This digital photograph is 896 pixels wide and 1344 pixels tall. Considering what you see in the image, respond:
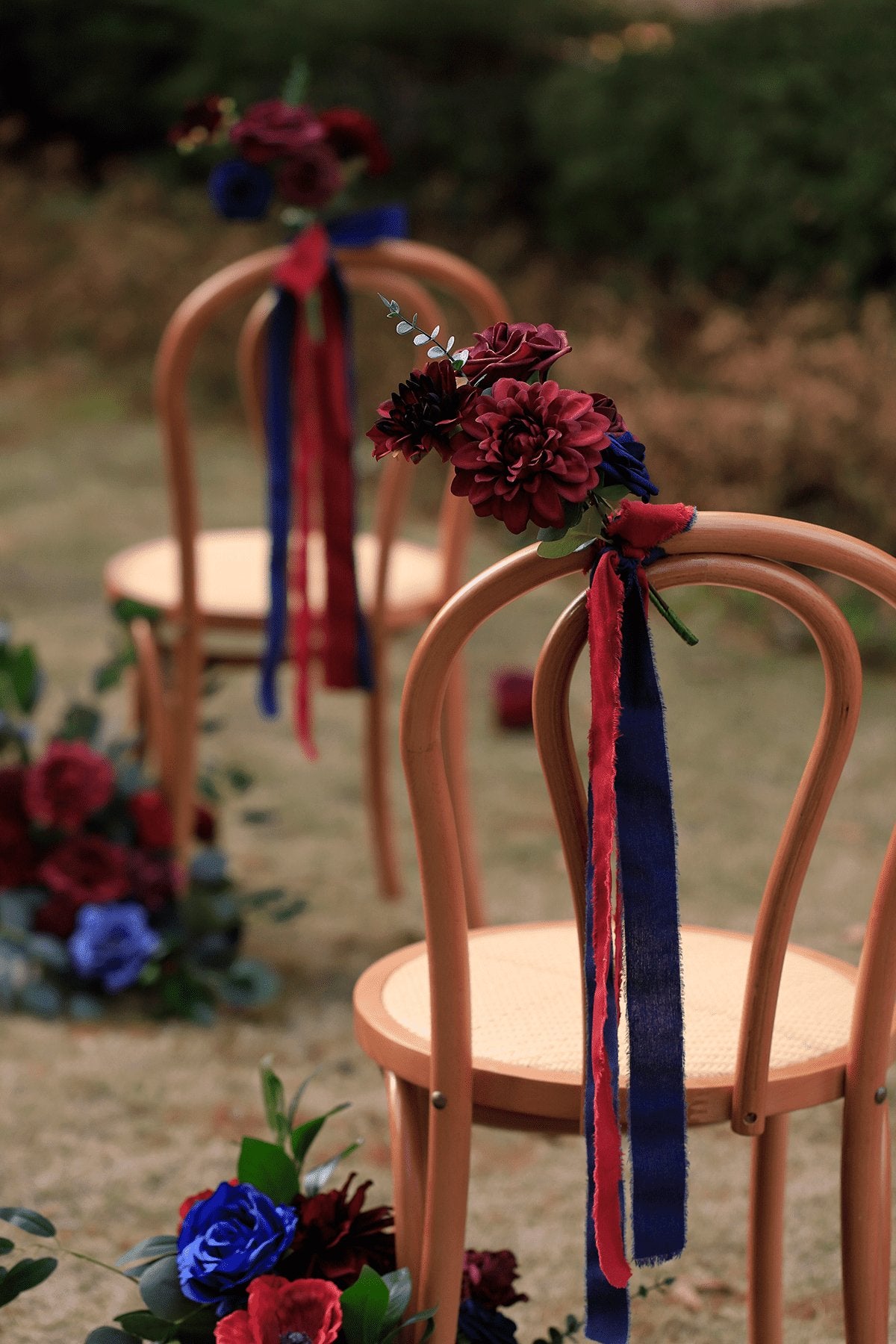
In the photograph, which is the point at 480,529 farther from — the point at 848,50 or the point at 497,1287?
the point at 497,1287

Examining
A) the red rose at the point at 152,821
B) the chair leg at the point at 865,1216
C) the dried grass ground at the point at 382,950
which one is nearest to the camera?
the chair leg at the point at 865,1216

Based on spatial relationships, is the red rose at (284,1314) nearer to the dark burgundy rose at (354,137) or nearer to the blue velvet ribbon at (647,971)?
the blue velvet ribbon at (647,971)

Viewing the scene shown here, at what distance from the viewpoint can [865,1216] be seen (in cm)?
126

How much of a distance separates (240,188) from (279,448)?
39cm

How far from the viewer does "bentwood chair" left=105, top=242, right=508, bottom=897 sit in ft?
7.77

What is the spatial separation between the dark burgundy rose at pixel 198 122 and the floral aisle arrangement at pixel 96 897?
2.69 ft

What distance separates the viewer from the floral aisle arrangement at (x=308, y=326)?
229 cm

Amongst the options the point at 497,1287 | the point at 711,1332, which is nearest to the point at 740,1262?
the point at 711,1332

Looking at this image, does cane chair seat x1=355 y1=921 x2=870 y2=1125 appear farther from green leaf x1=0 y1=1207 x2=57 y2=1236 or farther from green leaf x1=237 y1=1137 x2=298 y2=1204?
green leaf x1=0 y1=1207 x2=57 y2=1236

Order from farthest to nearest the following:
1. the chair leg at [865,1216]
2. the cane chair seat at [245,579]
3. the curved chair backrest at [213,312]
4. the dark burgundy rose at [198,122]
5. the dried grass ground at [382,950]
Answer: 1. the cane chair seat at [245,579]
2. the curved chair backrest at [213,312]
3. the dark burgundy rose at [198,122]
4. the dried grass ground at [382,950]
5. the chair leg at [865,1216]

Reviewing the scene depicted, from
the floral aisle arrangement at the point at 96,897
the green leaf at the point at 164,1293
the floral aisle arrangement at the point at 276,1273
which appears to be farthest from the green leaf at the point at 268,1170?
the floral aisle arrangement at the point at 96,897

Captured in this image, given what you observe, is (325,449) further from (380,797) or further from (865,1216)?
(865,1216)

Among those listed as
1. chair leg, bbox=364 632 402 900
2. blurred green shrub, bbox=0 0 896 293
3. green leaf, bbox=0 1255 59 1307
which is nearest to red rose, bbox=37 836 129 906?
chair leg, bbox=364 632 402 900

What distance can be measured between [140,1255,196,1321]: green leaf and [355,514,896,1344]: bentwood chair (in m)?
0.21
